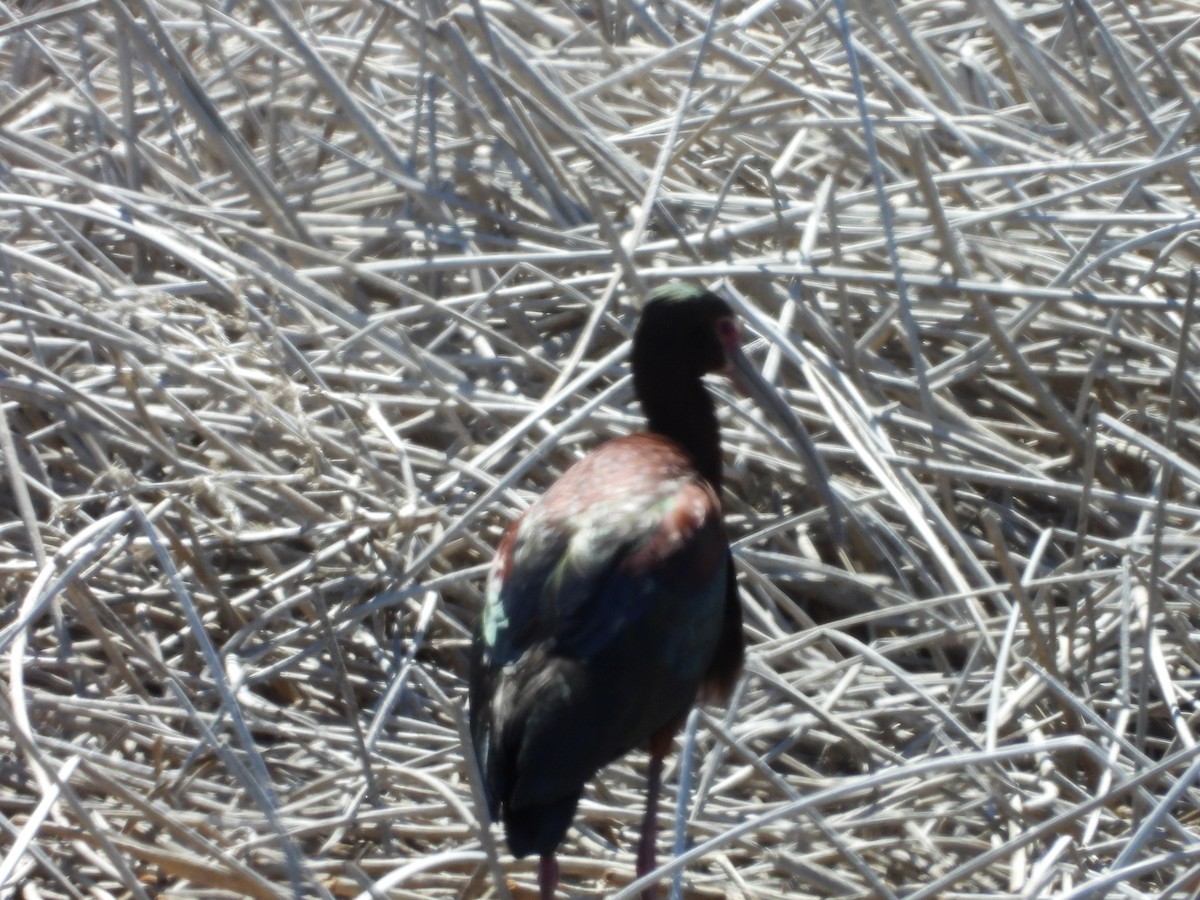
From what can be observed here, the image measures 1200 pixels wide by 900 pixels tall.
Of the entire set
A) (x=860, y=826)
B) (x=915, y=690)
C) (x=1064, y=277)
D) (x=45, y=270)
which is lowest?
(x=860, y=826)

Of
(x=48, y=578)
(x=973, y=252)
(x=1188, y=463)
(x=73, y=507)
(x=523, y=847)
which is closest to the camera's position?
(x=523, y=847)

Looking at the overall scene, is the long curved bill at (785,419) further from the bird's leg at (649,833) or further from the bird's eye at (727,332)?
the bird's leg at (649,833)

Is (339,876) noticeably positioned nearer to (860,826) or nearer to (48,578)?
(48,578)

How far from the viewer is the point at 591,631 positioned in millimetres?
2846

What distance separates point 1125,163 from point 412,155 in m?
1.87

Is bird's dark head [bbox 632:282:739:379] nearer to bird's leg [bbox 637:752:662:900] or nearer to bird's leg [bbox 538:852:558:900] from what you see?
bird's leg [bbox 637:752:662:900]

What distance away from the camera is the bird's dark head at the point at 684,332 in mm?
3391

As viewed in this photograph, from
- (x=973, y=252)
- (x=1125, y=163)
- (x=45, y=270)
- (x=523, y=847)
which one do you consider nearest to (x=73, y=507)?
(x=45, y=270)

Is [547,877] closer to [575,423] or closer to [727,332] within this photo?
[575,423]

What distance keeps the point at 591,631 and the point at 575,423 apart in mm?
832

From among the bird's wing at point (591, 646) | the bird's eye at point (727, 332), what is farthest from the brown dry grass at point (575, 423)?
the bird's eye at point (727, 332)

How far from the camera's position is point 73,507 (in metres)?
3.27

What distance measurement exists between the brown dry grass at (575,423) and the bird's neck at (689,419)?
0.63 ft

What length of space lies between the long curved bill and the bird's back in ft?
1.20
